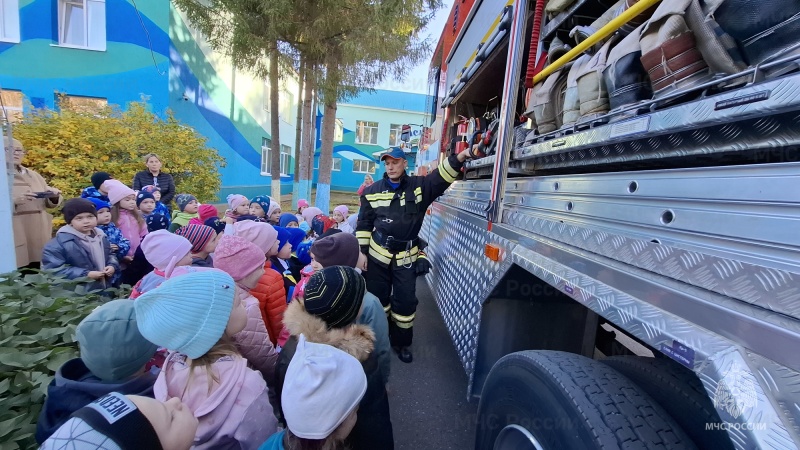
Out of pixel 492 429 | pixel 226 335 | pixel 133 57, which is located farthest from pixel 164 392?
pixel 133 57

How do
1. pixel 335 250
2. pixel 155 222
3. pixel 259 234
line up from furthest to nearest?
pixel 155 222 < pixel 259 234 < pixel 335 250

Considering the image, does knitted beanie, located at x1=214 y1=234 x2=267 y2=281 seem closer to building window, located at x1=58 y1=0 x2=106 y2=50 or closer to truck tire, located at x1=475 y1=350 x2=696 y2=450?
truck tire, located at x1=475 y1=350 x2=696 y2=450

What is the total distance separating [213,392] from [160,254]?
4.42ft

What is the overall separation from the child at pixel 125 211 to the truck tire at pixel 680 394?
4.12 metres

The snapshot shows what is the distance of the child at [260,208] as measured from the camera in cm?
432

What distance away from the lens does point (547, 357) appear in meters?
1.23

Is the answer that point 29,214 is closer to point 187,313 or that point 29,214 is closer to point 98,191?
point 98,191

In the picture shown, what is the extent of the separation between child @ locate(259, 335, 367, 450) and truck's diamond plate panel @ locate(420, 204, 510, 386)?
0.92m

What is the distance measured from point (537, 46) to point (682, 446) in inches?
75.6

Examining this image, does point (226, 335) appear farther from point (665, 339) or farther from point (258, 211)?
point (258, 211)

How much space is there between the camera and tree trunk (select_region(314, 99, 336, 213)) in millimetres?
9734

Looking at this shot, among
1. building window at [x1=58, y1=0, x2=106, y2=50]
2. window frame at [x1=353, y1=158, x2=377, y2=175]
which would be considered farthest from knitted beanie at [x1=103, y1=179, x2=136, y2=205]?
window frame at [x1=353, y1=158, x2=377, y2=175]

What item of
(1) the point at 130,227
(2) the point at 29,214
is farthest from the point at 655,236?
(2) the point at 29,214

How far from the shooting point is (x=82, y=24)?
977 cm
